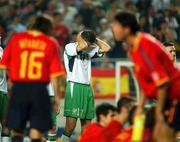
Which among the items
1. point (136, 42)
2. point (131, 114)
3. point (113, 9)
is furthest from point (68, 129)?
point (113, 9)

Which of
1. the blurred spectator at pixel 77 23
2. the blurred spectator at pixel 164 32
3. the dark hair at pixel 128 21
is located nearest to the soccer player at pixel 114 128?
the dark hair at pixel 128 21

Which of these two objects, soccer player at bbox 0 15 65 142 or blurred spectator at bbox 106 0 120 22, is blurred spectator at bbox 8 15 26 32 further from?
soccer player at bbox 0 15 65 142

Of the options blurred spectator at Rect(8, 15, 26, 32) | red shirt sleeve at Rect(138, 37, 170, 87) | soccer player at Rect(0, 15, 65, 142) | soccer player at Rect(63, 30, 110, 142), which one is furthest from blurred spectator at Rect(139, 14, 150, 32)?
red shirt sleeve at Rect(138, 37, 170, 87)

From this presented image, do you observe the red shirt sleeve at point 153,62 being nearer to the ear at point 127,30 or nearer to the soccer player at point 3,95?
the ear at point 127,30

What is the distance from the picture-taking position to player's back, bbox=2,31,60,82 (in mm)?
12289

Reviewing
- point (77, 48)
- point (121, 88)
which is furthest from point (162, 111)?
point (121, 88)

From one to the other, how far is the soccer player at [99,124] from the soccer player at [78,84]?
2.88 meters

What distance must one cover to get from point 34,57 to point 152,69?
1727 mm

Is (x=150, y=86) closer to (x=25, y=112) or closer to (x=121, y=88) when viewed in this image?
(x=25, y=112)

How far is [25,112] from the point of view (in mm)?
12414

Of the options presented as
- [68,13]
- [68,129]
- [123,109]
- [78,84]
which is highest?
[68,13]

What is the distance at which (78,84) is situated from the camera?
16.1 metres

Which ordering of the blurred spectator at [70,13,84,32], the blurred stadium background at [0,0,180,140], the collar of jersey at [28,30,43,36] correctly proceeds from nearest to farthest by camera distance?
the collar of jersey at [28,30,43,36], the blurred stadium background at [0,0,180,140], the blurred spectator at [70,13,84,32]

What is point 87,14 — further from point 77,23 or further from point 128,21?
point 128,21
